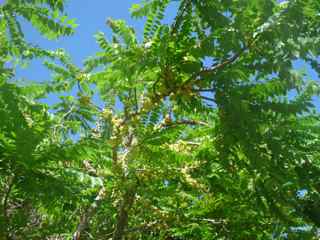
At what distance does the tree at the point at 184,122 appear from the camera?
9.53ft

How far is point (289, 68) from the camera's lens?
3.13 metres

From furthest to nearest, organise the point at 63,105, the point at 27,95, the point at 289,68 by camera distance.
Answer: the point at 63,105 < the point at 27,95 < the point at 289,68

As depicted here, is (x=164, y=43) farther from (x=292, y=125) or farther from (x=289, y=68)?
(x=292, y=125)

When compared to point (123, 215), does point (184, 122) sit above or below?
above

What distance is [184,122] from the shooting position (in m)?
3.91

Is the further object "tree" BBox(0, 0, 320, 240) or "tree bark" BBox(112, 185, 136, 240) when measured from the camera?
"tree bark" BBox(112, 185, 136, 240)

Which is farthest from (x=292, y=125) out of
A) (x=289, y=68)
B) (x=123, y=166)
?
(x=123, y=166)

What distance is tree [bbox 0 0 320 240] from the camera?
2.91 meters

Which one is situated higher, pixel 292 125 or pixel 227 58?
pixel 227 58

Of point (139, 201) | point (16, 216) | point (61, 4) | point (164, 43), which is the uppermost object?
point (61, 4)

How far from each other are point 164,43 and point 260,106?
0.72 metres

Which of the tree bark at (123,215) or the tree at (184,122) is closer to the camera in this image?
the tree at (184,122)

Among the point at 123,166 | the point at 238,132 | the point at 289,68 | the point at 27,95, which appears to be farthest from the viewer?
the point at 27,95

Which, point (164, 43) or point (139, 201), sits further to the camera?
point (139, 201)
